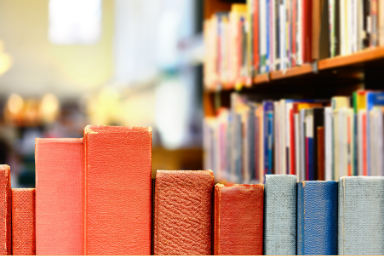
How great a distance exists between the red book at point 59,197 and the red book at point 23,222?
15 millimetres

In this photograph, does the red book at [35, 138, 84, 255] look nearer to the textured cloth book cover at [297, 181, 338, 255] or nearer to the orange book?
the textured cloth book cover at [297, 181, 338, 255]

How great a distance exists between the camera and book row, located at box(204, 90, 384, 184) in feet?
3.44

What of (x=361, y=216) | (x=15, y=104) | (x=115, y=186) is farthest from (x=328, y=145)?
(x=15, y=104)

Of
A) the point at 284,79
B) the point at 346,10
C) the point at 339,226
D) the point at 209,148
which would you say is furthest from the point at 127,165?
the point at 209,148

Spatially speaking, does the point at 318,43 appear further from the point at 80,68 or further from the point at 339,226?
the point at 80,68

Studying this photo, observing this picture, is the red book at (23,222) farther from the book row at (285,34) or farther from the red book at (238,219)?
the book row at (285,34)

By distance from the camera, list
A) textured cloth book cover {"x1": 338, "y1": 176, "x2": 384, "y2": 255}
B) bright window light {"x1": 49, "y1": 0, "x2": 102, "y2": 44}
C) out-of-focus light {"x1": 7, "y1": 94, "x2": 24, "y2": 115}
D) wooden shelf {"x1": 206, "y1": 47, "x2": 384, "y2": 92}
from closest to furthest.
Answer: textured cloth book cover {"x1": 338, "y1": 176, "x2": 384, "y2": 255} → wooden shelf {"x1": 206, "y1": 47, "x2": 384, "y2": 92} → out-of-focus light {"x1": 7, "y1": 94, "x2": 24, "y2": 115} → bright window light {"x1": 49, "y1": 0, "x2": 102, "y2": 44}

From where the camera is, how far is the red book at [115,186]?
1.99 feet

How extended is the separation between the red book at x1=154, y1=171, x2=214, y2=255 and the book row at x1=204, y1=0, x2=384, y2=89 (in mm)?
581

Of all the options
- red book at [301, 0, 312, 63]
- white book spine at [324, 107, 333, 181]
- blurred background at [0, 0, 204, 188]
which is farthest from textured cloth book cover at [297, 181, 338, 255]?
blurred background at [0, 0, 204, 188]

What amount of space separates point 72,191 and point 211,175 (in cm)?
20

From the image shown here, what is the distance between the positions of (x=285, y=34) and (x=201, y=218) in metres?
0.97

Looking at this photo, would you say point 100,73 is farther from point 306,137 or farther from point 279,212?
point 279,212

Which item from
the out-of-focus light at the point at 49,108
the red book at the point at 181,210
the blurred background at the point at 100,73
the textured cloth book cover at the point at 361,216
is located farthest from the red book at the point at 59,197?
the out-of-focus light at the point at 49,108
